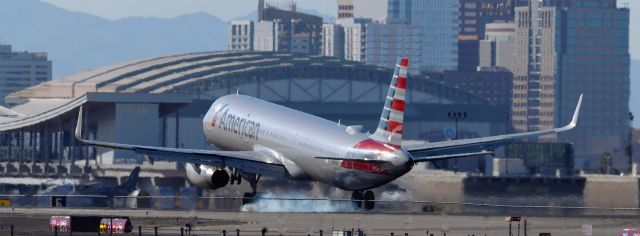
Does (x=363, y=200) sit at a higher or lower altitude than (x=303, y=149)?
lower

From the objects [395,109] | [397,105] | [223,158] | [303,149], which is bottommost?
[223,158]

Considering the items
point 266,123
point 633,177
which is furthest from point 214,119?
point 633,177

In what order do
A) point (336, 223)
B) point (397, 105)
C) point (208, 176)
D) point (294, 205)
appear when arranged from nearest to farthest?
point (336, 223) → point (397, 105) → point (294, 205) → point (208, 176)

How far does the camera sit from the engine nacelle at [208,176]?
328 feet

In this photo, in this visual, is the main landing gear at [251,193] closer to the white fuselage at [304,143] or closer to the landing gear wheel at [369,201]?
the white fuselage at [304,143]

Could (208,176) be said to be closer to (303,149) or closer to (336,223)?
(303,149)

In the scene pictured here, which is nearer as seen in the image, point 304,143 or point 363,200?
point 363,200

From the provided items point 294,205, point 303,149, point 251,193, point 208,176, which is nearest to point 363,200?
point 294,205

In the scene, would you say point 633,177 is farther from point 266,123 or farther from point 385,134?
point 385,134

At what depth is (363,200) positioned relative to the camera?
308 ft

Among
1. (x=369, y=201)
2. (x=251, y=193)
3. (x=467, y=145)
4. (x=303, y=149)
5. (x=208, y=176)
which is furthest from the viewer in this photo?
(x=467, y=145)

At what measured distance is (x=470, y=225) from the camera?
79.4 m

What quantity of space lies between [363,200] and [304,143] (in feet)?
18.9

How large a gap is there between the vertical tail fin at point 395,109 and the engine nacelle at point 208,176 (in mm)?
13907
